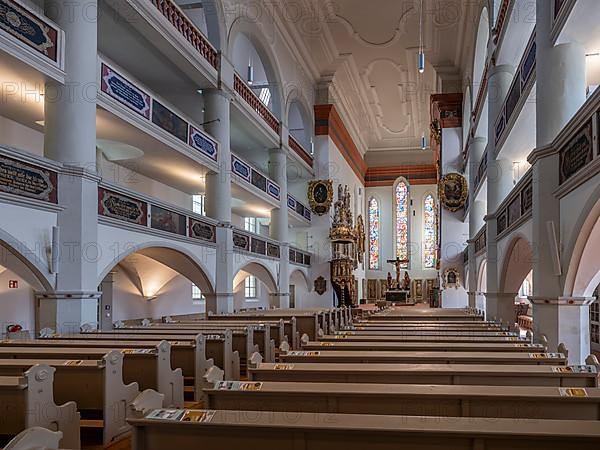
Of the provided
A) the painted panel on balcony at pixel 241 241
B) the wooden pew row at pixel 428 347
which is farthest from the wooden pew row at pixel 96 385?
the painted panel on balcony at pixel 241 241

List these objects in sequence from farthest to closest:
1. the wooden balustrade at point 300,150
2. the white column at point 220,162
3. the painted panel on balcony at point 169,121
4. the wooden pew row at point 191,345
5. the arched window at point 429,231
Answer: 1. the arched window at point 429,231
2. the wooden balustrade at point 300,150
3. the white column at point 220,162
4. the painted panel on balcony at point 169,121
5. the wooden pew row at point 191,345

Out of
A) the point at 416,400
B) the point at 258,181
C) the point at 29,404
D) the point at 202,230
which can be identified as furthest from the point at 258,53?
the point at 416,400

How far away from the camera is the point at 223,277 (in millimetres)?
14312

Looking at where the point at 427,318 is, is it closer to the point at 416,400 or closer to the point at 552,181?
the point at 552,181

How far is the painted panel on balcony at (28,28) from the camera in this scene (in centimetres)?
761

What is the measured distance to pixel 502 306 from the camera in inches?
478

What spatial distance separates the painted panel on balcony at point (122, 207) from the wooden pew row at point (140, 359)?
3.92 metres

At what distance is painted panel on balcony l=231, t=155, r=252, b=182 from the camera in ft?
50.7

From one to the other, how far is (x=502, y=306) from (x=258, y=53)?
10.9 meters

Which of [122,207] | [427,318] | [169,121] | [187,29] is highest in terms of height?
[187,29]

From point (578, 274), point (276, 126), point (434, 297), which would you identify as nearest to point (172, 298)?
point (276, 126)

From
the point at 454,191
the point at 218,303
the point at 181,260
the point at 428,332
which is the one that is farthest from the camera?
the point at 454,191

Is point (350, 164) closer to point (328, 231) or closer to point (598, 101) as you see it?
point (328, 231)

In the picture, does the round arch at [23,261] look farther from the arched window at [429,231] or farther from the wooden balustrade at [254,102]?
the arched window at [429,231]
